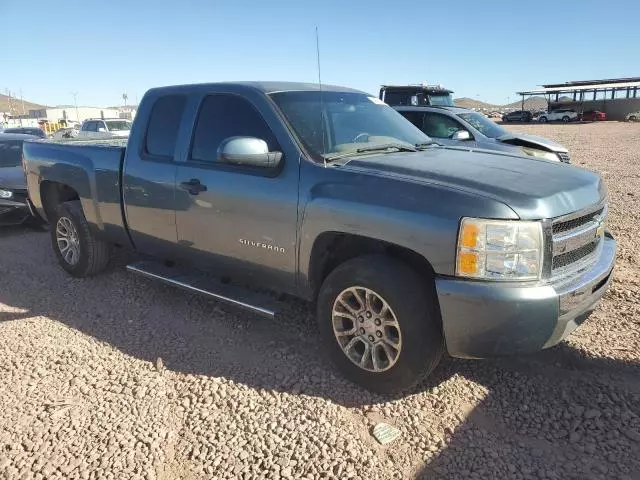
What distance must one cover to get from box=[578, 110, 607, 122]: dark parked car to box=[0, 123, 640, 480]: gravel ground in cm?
5489

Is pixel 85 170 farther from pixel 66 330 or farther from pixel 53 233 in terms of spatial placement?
pixel 66 330

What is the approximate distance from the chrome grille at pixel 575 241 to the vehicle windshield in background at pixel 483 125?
6.99m

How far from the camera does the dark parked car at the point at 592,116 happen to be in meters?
51.7

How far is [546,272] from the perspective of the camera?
2.81 metres

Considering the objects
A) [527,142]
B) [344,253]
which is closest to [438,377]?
[344,253]

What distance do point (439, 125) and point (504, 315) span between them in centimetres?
790

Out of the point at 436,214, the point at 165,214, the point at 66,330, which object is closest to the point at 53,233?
the point at 66,330

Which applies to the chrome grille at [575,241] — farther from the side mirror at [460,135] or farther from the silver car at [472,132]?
the silver car at [472,132]

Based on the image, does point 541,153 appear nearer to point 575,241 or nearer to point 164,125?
point 575,241

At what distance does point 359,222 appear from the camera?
3.08m

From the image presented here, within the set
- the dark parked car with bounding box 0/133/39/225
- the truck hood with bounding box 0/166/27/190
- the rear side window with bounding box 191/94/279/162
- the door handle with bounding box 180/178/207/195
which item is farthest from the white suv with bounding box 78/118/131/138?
the door handle with bounding box 180/178/207/195

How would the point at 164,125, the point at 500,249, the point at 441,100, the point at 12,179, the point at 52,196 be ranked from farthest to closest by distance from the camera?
the point at 441,100
the point at 12,179
the point at 52,196
the point at 164,125
the point at 500,249

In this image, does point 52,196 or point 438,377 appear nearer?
point 438,377

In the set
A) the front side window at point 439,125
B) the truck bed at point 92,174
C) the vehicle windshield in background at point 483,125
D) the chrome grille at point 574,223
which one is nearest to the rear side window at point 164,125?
the truck bed at point 92,174
